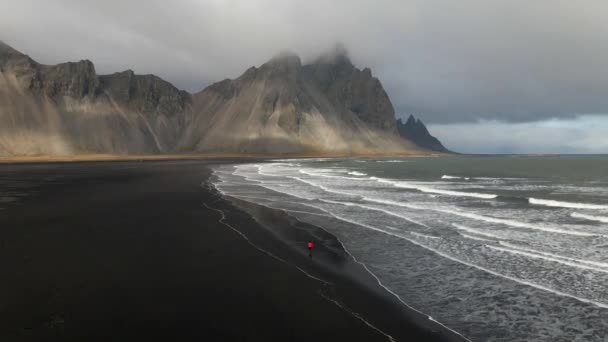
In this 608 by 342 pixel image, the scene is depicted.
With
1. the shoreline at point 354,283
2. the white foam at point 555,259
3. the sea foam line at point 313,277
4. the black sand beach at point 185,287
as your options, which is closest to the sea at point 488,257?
the white foam at point 555,259

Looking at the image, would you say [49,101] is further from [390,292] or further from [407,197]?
[390,292]

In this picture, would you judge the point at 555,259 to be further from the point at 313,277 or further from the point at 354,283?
the point at 313,277

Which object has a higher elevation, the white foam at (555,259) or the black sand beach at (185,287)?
the white foam at (555,259)

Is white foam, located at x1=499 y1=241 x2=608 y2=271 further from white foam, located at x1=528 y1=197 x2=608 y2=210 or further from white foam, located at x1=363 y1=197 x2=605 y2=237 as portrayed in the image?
white foam, located at x1=528 y1=197 x2=608 y2=210

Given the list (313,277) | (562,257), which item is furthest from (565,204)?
(313,277)

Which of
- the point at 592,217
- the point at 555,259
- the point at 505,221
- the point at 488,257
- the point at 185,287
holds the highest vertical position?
the point at 592,217

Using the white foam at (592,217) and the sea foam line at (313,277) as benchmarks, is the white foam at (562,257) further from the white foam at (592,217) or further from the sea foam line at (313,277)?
the white foam at (592,217)

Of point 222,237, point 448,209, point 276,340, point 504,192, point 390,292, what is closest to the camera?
point 276,340

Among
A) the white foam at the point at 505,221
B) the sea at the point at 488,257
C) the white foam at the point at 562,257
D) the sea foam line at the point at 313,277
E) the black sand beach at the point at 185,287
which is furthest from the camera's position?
the white foam at the point at 505,221

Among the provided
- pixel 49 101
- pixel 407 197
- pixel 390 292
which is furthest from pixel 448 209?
pixel 49 101

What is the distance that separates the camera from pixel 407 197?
1292 inches

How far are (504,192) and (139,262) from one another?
109 ft

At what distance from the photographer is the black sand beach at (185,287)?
838 cm

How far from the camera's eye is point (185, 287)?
11.0 metres
